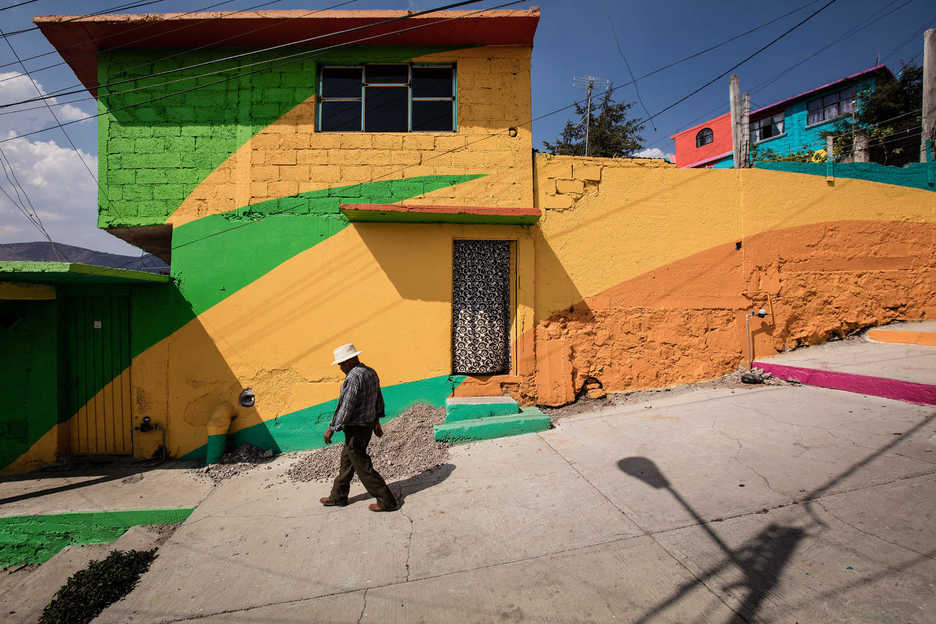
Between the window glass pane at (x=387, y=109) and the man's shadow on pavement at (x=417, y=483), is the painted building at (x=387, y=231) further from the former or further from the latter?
the man's shadow on pavement at (x=417, y=483)

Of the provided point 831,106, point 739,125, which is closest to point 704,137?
point 831,106

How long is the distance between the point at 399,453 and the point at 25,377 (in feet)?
19.6

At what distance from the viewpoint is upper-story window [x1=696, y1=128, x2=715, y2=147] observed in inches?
992

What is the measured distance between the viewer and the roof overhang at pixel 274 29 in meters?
6.19

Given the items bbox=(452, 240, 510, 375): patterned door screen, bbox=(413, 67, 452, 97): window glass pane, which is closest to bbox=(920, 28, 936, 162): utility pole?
bbox=(452, 240, 510, 375): patterned door screen

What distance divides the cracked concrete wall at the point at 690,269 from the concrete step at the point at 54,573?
5.06 m

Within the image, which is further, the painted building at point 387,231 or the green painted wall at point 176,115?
the green painted wall at point 176,115

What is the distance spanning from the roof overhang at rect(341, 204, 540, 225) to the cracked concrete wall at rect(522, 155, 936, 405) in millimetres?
805

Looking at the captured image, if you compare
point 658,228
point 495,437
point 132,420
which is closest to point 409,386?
point 495,437

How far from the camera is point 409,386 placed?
255 inches

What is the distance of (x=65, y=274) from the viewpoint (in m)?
5.22

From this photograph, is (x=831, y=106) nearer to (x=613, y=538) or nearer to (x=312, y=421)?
(x=613, y=538)

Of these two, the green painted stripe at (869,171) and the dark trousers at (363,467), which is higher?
the green painted stripe at (869,171)

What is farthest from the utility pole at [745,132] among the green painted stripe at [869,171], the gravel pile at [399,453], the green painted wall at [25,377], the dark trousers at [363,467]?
the green painted wall at [25,377]
